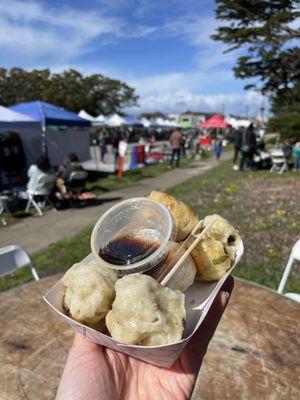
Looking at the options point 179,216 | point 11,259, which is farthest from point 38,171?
point 179,216

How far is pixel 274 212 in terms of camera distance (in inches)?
359

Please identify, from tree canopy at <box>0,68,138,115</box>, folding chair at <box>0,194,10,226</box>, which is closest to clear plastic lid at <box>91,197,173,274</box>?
folding chair at <box>0,194,10,226</box>

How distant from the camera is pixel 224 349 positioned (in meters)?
2.48

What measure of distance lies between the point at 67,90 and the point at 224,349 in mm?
46575

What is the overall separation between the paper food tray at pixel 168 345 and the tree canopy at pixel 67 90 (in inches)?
1707

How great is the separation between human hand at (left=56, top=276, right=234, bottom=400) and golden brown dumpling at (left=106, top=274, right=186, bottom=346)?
283mm

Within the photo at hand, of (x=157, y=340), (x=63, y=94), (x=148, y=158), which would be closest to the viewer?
(x=157, y=340)

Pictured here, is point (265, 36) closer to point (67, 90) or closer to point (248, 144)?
point (248, 144)

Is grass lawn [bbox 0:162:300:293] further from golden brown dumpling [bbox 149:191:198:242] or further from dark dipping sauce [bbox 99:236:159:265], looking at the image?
dark dipping sauce [bbox 99:236:159:265]

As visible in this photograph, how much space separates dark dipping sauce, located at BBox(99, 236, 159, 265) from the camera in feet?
5.26

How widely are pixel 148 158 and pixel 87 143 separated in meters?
4.32

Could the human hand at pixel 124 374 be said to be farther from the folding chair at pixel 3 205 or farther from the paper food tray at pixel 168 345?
the folding chair at pixel 3 205

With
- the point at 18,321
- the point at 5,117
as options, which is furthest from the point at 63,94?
the point at 18,321

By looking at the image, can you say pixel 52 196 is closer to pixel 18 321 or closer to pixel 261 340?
pixel 18 321
